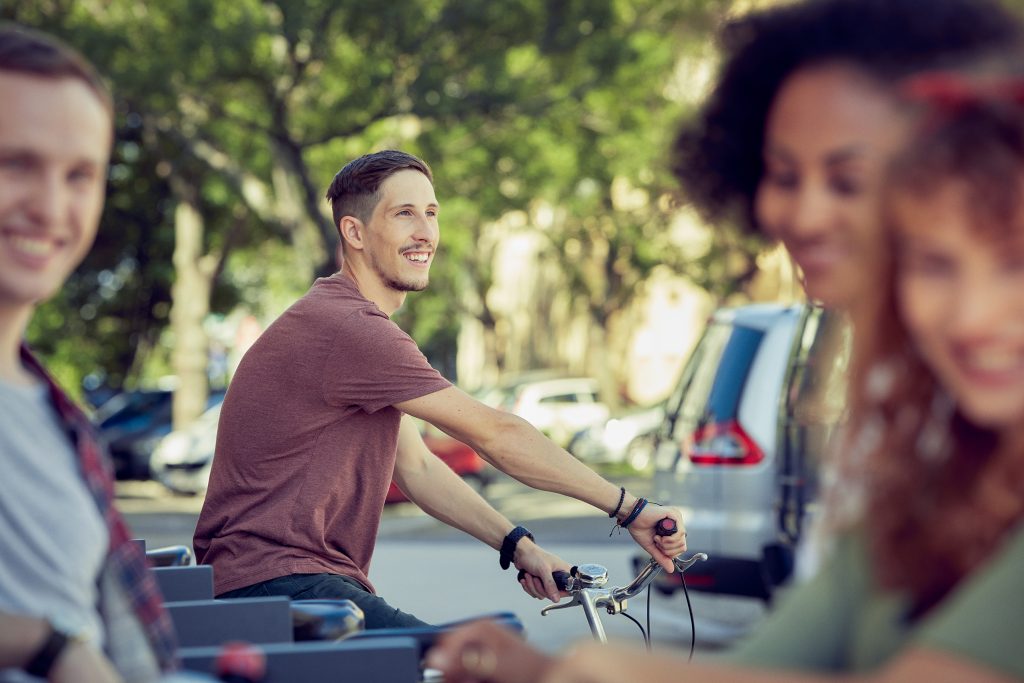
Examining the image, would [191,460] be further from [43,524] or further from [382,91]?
[43,524]

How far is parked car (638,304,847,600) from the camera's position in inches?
291

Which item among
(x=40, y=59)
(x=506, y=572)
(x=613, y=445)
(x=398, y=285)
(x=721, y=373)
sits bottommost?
(x=613, y=445)

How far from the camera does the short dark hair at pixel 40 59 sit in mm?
2010

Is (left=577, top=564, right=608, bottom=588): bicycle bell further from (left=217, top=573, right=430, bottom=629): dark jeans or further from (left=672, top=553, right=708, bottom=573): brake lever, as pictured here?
(left=217, top=573, right=430, bottom=629): dark jeans

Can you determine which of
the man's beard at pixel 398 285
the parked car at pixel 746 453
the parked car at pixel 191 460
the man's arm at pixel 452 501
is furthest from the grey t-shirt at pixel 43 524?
the parked car at pixel 191 460

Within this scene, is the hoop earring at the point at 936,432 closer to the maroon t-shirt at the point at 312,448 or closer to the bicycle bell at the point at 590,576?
the bicycle bell at the point at 590,576

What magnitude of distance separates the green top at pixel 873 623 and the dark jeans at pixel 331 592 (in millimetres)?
1825

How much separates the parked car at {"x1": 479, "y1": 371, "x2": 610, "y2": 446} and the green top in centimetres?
2513

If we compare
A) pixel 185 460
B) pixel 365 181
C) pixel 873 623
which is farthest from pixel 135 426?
Result: pixel 873 623

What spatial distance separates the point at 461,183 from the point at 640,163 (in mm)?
2875

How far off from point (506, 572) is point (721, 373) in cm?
471

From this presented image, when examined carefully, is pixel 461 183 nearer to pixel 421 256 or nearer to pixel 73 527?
pixel 421 256

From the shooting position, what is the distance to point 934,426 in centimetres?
145

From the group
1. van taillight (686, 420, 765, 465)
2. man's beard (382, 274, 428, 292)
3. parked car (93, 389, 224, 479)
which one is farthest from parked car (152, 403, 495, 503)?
man's beard (382, 274, 428, 292)
